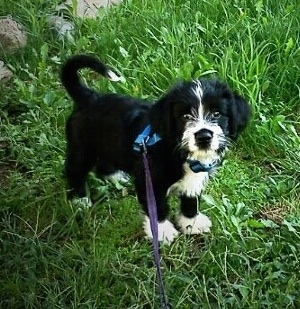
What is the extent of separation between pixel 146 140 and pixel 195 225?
49 centimetres

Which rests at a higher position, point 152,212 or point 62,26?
point 152,212

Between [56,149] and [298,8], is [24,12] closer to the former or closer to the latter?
[56,149]

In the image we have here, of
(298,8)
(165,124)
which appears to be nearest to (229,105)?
(165,124)

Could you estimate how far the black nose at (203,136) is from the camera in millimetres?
2461

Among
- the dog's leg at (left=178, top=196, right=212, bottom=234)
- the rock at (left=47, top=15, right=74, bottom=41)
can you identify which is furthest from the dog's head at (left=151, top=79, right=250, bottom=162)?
the rock at (left=47, top=15, right=74, bottom=41)

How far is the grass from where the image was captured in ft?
8.86

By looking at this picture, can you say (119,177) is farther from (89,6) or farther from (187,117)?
(89,6)

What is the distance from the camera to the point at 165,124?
8.43ft

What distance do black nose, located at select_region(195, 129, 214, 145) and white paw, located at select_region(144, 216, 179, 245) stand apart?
537 millimetres

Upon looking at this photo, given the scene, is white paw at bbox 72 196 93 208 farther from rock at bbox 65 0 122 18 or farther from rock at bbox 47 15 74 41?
rock at bbox 65 0 122 18

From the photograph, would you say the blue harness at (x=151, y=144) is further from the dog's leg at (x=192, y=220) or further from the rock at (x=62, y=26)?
the rock at (x=62, y=26)

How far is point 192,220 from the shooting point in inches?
117

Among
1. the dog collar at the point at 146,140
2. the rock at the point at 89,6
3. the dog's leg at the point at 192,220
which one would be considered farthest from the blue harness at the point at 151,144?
the rock at the point at 89,6

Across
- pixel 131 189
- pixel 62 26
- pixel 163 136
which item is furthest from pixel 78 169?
pixel 62 26
